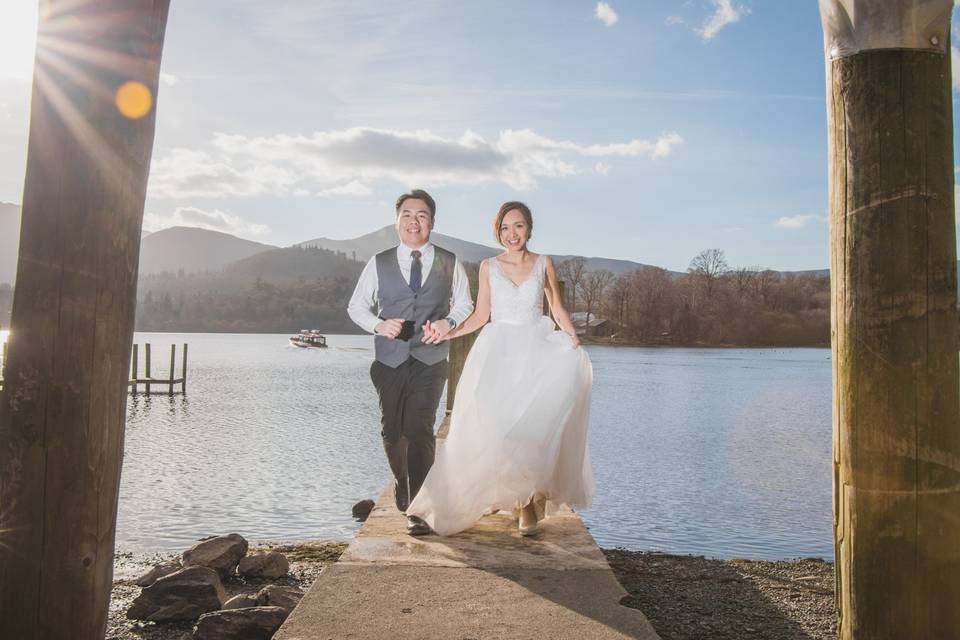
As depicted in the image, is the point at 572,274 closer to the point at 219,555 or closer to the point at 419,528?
the point at 219,555

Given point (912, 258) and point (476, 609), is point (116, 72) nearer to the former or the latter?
point (476, 609)

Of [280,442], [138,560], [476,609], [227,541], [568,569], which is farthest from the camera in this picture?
[280,442]

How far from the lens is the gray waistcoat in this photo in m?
5.62

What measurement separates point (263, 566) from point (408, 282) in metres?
3.95

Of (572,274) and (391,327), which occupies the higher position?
(572,274)

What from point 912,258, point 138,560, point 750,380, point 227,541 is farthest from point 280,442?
point 750,380

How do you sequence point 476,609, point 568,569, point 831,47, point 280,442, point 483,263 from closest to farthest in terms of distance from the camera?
1. point 831,47
2. point 476,609
3. point 568,569
4. point 483,263
5. point 280,442

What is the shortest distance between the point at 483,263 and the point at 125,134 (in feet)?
10.3

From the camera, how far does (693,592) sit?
759 centimetres

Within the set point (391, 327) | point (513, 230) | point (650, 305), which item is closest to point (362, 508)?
point (391, 327)

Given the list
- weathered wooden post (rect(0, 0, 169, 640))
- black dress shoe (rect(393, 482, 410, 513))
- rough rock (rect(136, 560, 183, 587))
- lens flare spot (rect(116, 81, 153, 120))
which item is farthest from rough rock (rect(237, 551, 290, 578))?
lens flare spot (rect(116, 81, 153, 120))

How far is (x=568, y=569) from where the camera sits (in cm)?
441

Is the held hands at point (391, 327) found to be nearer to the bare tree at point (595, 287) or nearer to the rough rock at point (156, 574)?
the rough rock at point (156, 574)

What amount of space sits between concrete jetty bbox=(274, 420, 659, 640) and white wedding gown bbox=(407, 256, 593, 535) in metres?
0.24
